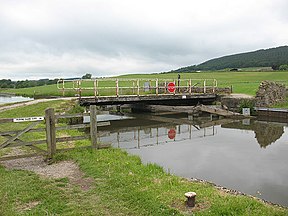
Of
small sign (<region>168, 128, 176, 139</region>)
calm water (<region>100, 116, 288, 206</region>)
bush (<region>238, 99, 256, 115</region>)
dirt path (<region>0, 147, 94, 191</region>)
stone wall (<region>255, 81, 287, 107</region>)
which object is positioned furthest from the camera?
stone wall (<region>255, 81, 287, 107</region>)

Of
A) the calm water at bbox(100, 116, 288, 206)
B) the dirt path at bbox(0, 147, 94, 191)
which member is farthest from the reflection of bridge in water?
the dirt path at bbox(0, 147, 94, 191)

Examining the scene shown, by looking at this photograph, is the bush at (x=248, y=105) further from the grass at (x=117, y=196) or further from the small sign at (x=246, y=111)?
the grass at (x=117, y=196)

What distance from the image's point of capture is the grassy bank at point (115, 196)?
5934mm

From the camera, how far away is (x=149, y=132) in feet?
63.1

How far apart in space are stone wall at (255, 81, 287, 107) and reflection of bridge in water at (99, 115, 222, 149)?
574 cm

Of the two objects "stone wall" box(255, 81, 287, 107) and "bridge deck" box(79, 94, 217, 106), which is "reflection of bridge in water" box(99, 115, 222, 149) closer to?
Result: "bridge deck" box(79, 94, 217, 106)

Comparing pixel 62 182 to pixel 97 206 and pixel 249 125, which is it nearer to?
pixel 97 206

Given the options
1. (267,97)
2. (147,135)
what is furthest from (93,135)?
(267,97)

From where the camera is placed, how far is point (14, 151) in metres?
11.1

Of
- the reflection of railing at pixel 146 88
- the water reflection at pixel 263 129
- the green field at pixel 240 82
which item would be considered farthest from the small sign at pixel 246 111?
the green field at pixel 240 82

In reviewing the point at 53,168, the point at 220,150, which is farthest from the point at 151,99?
the point at 53,168

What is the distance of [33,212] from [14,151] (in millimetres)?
5907

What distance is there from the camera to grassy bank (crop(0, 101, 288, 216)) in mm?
5934

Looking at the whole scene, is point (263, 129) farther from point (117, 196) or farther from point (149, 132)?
point (117, 196)
